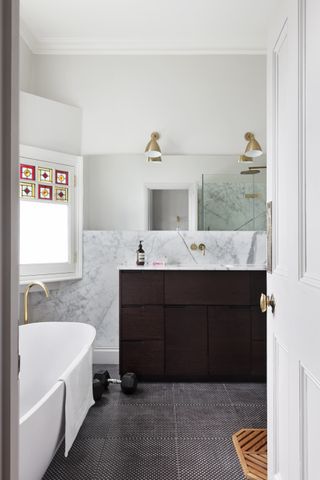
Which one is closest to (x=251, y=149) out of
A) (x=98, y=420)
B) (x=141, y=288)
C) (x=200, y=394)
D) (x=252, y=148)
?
(x=252, y=148)

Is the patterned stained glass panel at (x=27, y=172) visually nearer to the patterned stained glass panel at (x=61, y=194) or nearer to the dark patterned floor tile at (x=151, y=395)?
the patterned stained glass panel at (x=61, y=194)

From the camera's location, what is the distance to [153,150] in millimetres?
3377

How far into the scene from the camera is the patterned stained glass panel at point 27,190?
3.12 meters

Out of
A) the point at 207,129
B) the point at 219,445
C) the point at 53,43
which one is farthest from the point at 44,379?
the point at 53,43

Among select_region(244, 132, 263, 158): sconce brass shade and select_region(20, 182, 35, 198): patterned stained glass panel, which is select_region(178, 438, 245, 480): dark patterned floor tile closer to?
select_region(20, 182, 35, 198): patterned stained glass panel

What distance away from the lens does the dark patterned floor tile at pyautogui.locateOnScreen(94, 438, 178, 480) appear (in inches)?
72.8

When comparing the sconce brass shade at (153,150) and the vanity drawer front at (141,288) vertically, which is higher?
the sconce brass shade at (153,150)

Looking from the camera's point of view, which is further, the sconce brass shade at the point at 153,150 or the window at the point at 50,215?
the sconce brass shade at the point at 153,150

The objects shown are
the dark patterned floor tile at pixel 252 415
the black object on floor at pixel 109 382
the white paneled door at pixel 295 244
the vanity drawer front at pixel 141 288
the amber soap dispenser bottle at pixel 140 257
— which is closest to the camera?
the white paneled door at pixel 295 244

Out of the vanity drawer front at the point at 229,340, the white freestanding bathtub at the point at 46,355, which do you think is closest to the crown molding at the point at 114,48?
the vanity drawer front at the point at 229,340

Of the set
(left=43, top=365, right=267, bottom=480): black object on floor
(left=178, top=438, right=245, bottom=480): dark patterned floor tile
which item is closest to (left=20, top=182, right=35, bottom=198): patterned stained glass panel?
(left=43, top=365, right=267, bottom=480): black object on floor

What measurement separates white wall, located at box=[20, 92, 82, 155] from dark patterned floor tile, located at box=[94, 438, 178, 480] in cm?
250

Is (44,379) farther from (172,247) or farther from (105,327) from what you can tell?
(172,247)

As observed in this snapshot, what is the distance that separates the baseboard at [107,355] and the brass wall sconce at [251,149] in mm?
2215
